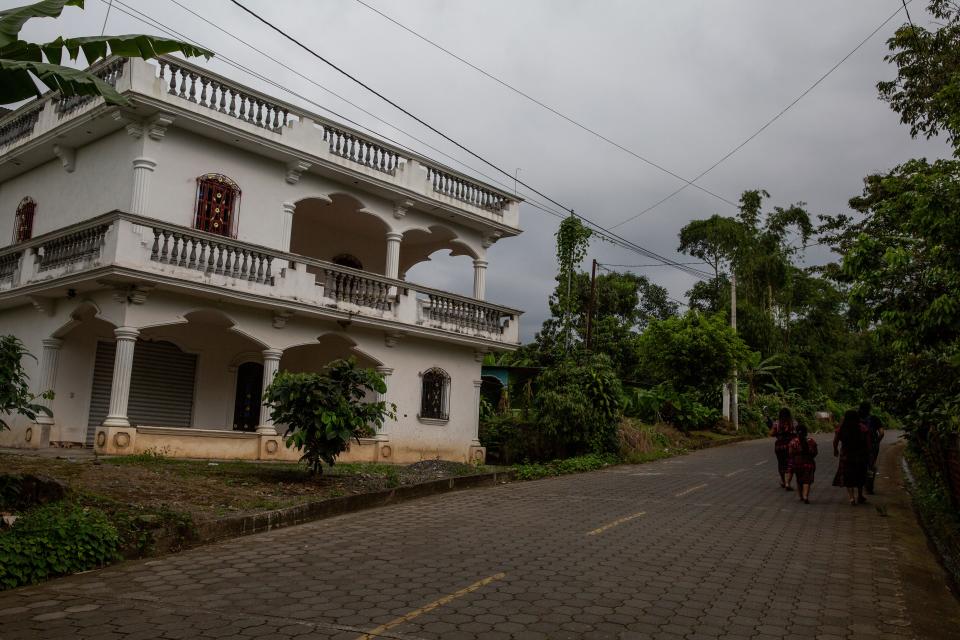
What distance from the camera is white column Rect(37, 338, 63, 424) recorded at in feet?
50.0

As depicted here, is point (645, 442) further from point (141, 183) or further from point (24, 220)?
point (24, 220)

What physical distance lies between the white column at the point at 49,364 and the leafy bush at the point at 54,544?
8.88 meters

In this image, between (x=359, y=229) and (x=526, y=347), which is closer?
(x=359, y=229)

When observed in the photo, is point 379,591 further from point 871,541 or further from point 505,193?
point 505,193

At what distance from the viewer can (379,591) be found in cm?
584

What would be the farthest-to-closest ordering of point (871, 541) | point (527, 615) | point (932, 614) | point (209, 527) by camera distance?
1. point (871, 541)
2. point (209, 527)
3. point (932, 614)
4. point (527, 615)

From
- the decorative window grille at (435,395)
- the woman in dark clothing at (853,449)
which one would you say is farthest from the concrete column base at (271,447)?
the woman in dark clothing at (853,449)

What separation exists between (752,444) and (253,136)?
23071 mm

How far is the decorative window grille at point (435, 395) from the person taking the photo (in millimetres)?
19391

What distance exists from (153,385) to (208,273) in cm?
366

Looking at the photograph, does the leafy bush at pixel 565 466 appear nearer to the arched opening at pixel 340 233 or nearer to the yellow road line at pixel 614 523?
the yellow road line at pixel 614 523

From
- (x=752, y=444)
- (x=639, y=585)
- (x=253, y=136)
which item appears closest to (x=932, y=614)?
(x=639, y=585)

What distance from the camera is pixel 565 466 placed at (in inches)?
710

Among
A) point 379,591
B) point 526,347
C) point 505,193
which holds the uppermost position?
point 505,193
